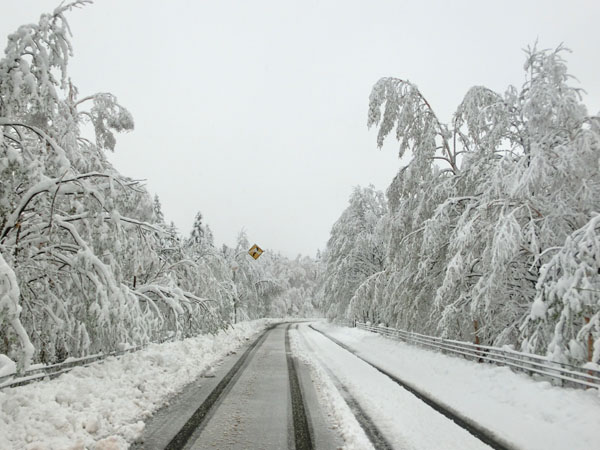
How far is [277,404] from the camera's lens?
8.84 meters

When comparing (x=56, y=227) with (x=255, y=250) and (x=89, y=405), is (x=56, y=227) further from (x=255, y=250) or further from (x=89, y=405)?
(x=255, y=250)

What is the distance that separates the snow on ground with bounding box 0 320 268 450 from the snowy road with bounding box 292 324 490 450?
150 inches

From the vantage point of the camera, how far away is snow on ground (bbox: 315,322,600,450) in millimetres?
6617

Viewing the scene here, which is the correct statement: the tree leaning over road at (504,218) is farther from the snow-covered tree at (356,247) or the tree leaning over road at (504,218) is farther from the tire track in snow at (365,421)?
the snow-covered tree at (356,247)

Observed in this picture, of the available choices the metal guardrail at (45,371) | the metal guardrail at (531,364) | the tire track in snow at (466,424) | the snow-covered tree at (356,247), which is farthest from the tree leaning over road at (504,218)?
the snow-covered tree at (356,247)

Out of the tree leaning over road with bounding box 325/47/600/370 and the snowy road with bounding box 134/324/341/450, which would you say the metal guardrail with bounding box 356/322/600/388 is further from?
the snowy road with bounding box 134/324/341/450

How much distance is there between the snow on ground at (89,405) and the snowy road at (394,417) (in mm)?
3820

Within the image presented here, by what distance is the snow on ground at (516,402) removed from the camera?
21.7 feet

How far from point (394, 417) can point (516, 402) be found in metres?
2.98

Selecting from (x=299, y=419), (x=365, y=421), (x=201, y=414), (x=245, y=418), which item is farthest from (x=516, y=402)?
(x=201, y=414)

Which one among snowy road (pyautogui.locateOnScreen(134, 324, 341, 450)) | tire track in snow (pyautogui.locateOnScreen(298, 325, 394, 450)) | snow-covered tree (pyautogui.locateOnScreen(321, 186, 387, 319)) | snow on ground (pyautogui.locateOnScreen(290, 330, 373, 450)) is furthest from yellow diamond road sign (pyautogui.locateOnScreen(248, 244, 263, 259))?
tire track in snow (pyautogui.locateOnScreen(298, 325, 394, 450))

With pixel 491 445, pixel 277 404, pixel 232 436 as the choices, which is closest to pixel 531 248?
pixel 491 445

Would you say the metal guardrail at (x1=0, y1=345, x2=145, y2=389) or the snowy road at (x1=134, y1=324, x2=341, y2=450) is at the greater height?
the metal guardrail at (x1=0, y1=345, x2=145, y2=389)

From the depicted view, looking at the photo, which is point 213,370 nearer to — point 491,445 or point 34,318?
point 34,318
